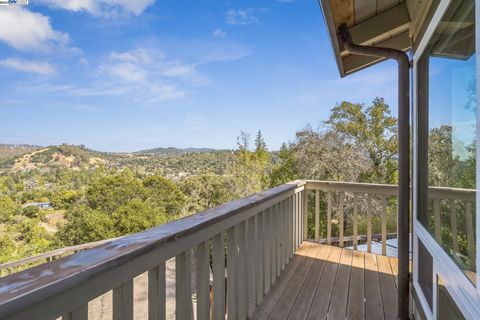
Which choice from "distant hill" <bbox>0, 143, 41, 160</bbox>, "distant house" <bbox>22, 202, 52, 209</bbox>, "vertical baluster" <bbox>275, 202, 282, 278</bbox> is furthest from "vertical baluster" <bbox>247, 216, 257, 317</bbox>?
"distant hill" <bbox>0, 143, 41, 160</bbox>

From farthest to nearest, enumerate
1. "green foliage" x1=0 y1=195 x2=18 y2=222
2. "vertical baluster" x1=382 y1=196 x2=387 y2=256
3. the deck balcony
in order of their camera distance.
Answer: "green foliage" x1=0 y1=195 x2=18 y2=222, "vertical baluster" x1=382 y1=196 x2=387 y2=256, the deck balcony

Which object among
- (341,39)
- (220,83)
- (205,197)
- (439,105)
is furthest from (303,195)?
(220,83)

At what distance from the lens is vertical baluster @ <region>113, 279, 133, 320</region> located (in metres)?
0.90

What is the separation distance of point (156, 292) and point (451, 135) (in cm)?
141

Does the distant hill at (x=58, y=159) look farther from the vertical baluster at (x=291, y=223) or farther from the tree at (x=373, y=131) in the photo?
the vertical baluster at (x=291, y=223)

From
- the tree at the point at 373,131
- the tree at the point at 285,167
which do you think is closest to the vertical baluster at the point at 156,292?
the tree at the point at 285,167

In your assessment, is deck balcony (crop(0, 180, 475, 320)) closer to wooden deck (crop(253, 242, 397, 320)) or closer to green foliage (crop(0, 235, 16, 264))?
wooden deck (crop(253, 242, 397, 320))

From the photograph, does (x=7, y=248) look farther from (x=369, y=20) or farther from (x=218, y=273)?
(x=369, y=20)

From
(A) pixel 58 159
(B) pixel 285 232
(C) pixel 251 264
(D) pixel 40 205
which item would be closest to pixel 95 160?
(A) pixel 58 159

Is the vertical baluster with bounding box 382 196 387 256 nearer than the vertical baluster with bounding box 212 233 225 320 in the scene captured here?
No

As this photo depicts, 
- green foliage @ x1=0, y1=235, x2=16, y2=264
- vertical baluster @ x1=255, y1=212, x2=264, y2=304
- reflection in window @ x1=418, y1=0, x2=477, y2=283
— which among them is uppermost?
reflection in window @ x1=418, y1=0, x2=477, y2=283

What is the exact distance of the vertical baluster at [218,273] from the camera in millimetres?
1591

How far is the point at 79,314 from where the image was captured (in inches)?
28.9

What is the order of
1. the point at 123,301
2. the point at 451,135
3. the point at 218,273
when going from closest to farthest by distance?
the point at 123,301, the point at 451,135, the point at 218,273
